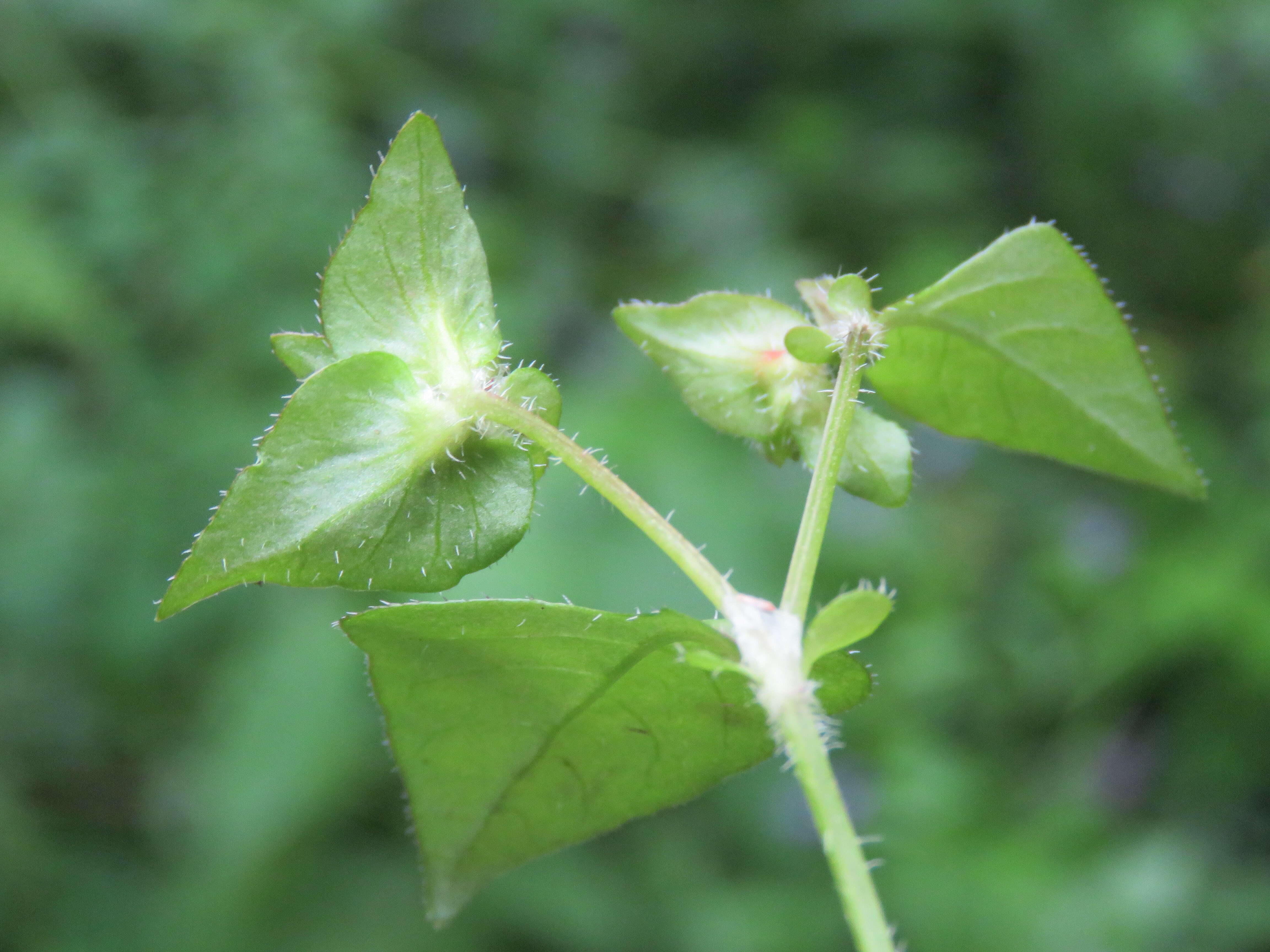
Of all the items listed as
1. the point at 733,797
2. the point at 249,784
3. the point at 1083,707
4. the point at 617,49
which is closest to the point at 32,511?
the point at 249,784

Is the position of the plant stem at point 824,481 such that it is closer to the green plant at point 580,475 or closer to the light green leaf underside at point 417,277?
the green plant at point 580,475

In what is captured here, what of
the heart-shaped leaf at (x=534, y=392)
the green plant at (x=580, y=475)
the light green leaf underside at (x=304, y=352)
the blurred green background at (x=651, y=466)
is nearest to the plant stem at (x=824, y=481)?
the green plant at (x=580, y=475)

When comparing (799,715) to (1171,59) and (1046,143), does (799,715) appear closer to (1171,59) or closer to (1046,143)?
(1171,59)

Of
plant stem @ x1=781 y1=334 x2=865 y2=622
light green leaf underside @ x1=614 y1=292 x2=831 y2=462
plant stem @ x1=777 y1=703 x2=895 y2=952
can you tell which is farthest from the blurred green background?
plant stem @ x1=777 y1=703 x2=895 y2=952

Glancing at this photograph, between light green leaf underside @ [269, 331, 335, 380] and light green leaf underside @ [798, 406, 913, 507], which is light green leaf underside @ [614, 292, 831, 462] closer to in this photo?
light green leaf underside @ [798, 406, 913, 507]

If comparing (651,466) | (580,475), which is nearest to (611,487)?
(580,475)

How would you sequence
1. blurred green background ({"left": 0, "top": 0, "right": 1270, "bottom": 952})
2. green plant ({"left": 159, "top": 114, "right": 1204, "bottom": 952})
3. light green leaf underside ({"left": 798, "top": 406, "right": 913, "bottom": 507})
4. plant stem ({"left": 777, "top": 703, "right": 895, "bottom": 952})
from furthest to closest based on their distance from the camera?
blurred green background ({"left": 0, "top": 0, "right": 1270, "bottom": 952}) → light green leaf underside ({"left": 798, "top": 406, "right": 913, "bottom": 507}) → green plant ({"left": 159, "top": 114, "right": 1204, "bottom": 952}) → plant stem ({"left": 777, "top": 703, "right": 895, "bottom": 952})

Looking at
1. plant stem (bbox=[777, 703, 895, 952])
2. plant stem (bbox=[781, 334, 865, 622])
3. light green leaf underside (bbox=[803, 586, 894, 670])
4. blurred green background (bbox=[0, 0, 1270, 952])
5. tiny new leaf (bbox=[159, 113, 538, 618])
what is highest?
blurred green background (bbox=[0, 0, 1270, 952])

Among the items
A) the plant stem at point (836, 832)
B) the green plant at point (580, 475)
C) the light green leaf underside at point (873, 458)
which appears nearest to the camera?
the plant stem at point (836, 832)

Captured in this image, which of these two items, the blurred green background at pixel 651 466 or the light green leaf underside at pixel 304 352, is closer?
the light green leaf underside at pixel 304 352
